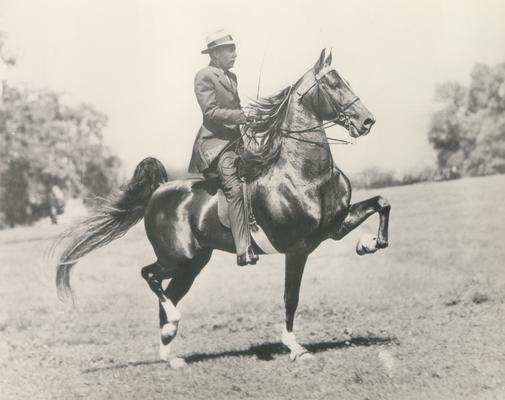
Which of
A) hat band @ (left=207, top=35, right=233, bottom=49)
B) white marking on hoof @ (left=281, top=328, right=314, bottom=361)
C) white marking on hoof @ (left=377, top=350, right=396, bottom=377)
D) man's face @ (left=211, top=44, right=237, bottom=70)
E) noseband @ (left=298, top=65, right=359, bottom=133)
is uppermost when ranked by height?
hat band @ (left=207, top=35, right=233, bottom=49)

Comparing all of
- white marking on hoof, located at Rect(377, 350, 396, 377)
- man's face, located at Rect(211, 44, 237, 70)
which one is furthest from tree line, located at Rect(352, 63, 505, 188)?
man's face, located at Rect(211, 44, 237, 70)

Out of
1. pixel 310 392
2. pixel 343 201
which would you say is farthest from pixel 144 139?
pixel 310 392

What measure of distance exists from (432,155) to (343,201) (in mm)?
1239

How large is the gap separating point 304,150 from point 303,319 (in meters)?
1.45

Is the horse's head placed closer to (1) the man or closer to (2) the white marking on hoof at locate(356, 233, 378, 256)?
(1) the man

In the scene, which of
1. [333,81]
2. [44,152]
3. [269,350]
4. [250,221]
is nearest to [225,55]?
[333,81]

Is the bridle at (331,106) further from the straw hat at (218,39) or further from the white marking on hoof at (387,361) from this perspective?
the white marking on hoof at (387,361)

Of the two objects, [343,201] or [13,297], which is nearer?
[343,201]

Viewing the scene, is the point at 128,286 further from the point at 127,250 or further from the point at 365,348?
the point at 365,348

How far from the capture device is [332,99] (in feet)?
17.3

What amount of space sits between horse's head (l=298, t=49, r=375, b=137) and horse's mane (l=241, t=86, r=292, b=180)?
18 centimetres

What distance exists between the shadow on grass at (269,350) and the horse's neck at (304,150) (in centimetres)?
138

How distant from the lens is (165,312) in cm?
555

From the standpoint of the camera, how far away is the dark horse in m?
5.29
